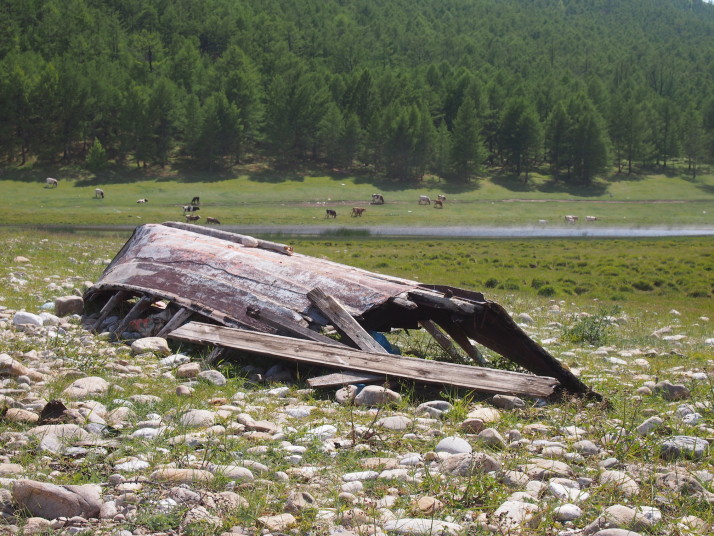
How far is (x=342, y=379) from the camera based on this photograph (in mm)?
9008

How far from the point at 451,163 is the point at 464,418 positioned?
113828mm

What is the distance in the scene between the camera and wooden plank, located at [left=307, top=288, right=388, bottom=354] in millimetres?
9969

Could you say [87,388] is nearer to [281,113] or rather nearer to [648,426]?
[648,426]

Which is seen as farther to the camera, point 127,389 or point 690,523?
point 127,389

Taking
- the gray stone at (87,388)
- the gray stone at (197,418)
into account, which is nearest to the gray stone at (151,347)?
the gray stone at (87,388)

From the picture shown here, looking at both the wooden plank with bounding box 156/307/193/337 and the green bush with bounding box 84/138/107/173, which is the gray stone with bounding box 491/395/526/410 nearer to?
the wooden plank with bounding box 156/307/193/337

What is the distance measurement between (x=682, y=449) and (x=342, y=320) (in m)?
4.83

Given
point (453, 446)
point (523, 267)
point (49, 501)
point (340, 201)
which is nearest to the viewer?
point (49, 501)

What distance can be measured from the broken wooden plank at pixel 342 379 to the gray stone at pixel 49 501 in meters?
4.13

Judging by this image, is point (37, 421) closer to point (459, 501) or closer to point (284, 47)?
point (459, 501)

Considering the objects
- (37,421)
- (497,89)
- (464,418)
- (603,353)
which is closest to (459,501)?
(464,418)

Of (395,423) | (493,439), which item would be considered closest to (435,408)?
(395,423)

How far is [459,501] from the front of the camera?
221 inches

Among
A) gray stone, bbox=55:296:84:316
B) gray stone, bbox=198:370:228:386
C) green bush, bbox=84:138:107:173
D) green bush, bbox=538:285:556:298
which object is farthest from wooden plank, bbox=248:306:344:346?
green bush, bbox=84:138:107:173
